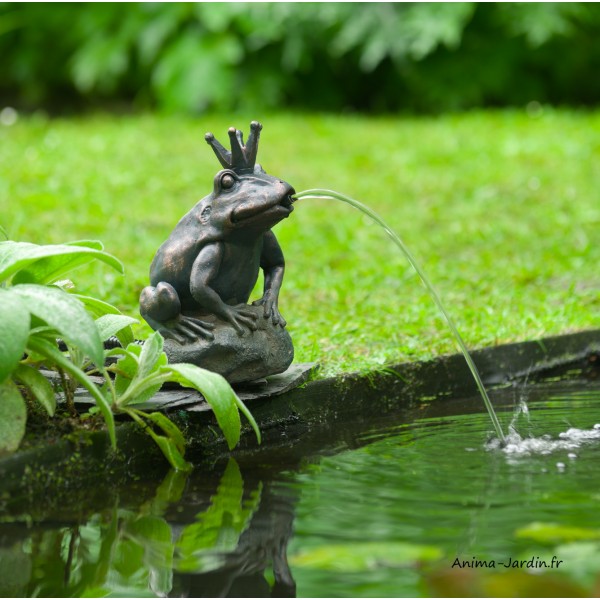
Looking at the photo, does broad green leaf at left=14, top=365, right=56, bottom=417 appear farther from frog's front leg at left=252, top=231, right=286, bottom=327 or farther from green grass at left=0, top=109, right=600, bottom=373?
green grass at left=0, top=109, right=600, bottom=373

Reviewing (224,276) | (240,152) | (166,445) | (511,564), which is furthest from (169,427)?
(511,564)

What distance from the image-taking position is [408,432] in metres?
3.85

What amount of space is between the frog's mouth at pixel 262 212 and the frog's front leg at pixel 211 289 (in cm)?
15

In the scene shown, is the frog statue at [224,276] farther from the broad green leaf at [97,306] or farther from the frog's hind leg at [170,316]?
the broad green leaf at [97,306]

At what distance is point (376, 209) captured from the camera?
7535 millimetres

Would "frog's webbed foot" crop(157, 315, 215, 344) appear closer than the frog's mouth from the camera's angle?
No

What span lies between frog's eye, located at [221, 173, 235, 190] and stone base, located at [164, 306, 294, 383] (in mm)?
488

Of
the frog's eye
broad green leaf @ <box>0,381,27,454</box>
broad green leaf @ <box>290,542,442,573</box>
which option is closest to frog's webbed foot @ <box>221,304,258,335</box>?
the frog's eye

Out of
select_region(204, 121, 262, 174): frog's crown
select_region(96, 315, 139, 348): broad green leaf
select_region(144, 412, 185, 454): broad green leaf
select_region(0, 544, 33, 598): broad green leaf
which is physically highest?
select_region(204, 121, 262, 174): frog's crown

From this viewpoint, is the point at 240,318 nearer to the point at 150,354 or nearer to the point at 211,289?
the point at 211,289

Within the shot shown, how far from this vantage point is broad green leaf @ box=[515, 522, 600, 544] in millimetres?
2740

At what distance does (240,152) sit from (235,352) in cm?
71

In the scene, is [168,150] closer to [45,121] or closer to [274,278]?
[45,121]

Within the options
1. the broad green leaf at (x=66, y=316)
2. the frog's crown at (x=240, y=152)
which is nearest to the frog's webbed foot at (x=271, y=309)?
the frog's crown at (x=240, y=152)
